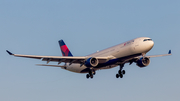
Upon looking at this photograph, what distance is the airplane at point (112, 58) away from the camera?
5184 cm

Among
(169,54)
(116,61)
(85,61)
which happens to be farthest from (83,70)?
(169,54)

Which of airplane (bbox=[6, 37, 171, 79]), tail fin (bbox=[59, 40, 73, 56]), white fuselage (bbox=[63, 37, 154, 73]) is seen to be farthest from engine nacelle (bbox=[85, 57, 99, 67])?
tail fin (bbox=[59, 40, 73, 56])

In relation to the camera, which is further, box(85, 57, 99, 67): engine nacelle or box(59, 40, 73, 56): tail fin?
box(59, 40, 73, 56): tail fin

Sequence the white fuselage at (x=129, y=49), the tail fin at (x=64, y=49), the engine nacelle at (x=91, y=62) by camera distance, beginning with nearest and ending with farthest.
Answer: the white fuselage at (x=129, y=49) < the engine nacelle at (x=91, y=62) < the tail fin at (x=64, y=49)

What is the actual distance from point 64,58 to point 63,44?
1771 centimetres

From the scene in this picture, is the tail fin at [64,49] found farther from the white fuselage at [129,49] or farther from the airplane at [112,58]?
the white fuselage at [129,49]

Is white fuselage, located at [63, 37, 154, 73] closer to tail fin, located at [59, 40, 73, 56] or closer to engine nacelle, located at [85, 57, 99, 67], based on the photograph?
engine nacelle, located at [85, 57, 99, 67]

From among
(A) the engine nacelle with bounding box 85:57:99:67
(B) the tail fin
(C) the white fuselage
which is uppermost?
(B) the tail fin

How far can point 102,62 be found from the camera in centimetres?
5612

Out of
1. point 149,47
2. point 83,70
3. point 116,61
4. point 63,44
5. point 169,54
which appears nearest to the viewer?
point 149,47

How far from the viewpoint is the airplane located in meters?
51.8

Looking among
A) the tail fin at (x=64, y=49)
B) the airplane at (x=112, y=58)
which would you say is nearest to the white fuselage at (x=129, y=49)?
the airplane at (x=112, y=58)

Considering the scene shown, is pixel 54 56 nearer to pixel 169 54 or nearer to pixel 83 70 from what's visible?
pixel 83 70

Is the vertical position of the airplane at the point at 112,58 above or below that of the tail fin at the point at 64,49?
below
